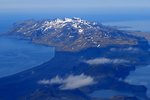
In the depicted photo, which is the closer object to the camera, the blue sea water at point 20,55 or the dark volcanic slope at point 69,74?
the dark volcanic slope at point 69,74

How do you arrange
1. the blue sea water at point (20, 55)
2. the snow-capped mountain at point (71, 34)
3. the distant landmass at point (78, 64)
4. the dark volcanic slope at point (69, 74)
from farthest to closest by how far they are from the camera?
the snow-capped mountain at point (71, 34) → the blue sea water at point (20, 55) → the distant landmass at point (78, 64) → the dark volcanic slope at point (69, 74)

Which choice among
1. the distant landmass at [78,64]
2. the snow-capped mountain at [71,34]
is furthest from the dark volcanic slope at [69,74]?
the snow-capped mountain at [71,34]

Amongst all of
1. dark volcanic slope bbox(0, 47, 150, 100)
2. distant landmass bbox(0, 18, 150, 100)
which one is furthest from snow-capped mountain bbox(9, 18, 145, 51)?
dark volcanic slope bbox(0, 47, 150, 100)

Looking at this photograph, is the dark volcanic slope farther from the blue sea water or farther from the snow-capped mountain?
the snow-capped mountain

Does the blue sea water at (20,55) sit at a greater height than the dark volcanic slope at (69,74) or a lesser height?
lesser

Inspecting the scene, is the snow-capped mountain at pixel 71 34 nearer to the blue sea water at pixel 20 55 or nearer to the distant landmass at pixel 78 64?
the distant landmass at pixel 78 64

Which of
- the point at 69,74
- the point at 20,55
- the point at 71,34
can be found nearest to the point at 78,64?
the point at 69,74
